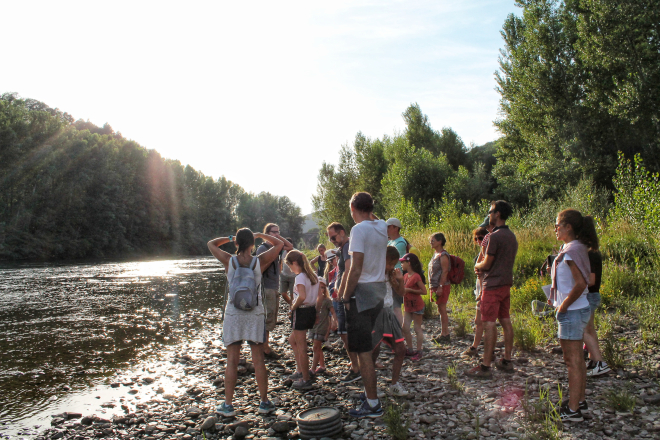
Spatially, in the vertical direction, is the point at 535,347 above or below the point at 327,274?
below

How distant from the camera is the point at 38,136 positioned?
4750cm

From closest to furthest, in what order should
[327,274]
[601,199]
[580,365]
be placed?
1. [580,365]
2. [327,274]
3. [601,199]

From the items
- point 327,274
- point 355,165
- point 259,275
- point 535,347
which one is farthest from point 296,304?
point 355,165

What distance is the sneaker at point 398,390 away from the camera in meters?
5.09

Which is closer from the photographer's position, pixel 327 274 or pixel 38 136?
pixel 327 274

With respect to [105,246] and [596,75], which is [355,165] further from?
[105,246]

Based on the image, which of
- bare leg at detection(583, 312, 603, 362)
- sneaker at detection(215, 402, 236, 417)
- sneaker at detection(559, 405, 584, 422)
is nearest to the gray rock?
sneaker at detection(215, 402, 236, 417)

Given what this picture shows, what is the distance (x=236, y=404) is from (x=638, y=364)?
16.4 ft

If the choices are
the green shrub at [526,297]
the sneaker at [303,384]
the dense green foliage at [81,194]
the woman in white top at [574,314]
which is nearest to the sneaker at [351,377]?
the sneaker at [303,384]

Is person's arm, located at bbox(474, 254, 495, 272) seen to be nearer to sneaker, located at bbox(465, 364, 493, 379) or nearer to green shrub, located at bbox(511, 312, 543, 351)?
sneaker, located at bbox(465, 364, 493, 379)

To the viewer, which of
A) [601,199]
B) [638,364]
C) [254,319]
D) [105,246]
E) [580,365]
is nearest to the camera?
[580,365]

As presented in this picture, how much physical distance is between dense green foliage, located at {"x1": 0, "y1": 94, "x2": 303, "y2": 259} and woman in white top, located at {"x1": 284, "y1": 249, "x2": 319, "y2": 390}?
44.2 m

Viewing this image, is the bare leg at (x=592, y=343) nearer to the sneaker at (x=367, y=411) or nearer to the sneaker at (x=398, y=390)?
the sneaker at (x=398, y=390)

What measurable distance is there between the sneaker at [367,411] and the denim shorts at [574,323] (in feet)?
6.42
